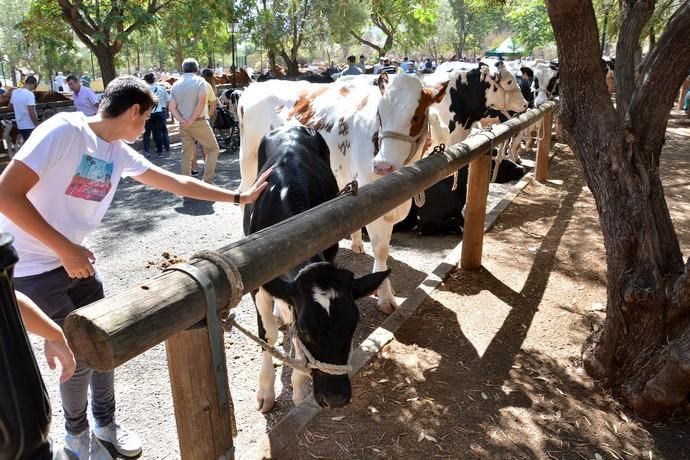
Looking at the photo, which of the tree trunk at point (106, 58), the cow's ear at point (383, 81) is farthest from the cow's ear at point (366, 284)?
the tree trunk at point (106, 58)

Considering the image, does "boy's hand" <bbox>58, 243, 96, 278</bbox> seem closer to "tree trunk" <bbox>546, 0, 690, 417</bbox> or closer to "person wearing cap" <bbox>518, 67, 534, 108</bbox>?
"tree trunk" <bbox>546, 0, 690, 417</bbox>

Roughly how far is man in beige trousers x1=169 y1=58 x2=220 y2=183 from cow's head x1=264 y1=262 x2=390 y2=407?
6719 millimetres

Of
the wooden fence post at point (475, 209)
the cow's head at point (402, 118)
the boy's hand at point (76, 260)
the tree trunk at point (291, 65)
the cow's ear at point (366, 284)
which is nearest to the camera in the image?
the boy's hand at point (76, 260)

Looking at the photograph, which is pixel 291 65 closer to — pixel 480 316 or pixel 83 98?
pixel 83 98

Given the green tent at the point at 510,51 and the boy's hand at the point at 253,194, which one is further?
the green tent at the point at 510,51

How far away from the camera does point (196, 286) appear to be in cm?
156

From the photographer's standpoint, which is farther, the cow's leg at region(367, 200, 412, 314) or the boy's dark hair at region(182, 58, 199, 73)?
the boy's dark hair at region(182, 58, 199, 73)

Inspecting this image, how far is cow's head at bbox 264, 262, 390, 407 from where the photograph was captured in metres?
2.39

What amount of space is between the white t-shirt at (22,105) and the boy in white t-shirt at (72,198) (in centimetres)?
1024

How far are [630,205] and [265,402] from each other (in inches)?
101

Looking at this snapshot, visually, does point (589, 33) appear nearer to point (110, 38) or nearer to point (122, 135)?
point (122, 135)

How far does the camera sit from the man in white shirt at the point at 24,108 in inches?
433

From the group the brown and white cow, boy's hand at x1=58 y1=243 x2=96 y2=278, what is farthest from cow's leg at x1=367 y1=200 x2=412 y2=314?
boy's hand at x1=58 y1=243 x2=96 y2=278

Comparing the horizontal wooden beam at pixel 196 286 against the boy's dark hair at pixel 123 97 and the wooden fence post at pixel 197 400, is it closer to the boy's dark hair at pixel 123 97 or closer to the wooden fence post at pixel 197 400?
the wooden fence post at pixel 197 400
